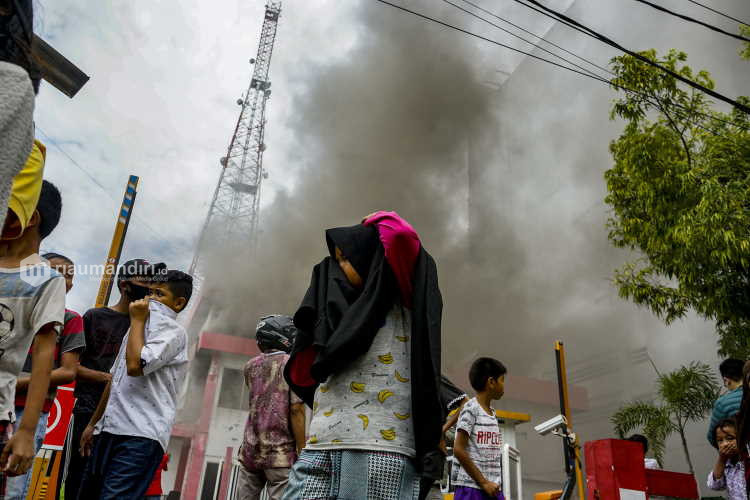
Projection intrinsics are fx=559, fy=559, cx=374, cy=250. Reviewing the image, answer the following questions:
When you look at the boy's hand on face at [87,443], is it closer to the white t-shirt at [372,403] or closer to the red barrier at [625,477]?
the white t-shirt at [372,403]

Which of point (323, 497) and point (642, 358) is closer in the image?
point (323, 497)

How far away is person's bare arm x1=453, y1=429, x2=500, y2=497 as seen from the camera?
7.95ft

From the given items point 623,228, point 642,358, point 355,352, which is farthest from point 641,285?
point 642,358

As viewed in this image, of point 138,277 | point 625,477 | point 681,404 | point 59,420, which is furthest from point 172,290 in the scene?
point 681,404

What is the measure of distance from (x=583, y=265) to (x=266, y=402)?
14236mm

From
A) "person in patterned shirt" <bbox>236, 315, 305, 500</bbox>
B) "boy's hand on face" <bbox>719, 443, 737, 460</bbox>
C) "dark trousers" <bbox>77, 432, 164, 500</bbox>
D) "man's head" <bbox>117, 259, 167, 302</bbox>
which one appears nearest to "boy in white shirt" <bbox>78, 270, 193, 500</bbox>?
"dark trousers" <bbox>77, 432, 164, 500</bbox>

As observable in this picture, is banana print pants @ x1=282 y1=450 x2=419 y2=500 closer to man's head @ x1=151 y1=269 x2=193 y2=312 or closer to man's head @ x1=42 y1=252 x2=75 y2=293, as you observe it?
man's head @ x1=151 y1=269 x2=193 y2=312

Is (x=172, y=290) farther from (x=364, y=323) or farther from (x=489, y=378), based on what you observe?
(x=489, y=378)

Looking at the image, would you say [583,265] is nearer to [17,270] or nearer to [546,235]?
[546,235]

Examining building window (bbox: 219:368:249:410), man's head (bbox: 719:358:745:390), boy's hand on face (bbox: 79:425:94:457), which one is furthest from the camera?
building window (bbox: 219:368:249:410)

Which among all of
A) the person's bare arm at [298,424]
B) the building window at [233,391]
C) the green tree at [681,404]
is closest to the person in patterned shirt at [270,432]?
the person's bare arm at [298,424]

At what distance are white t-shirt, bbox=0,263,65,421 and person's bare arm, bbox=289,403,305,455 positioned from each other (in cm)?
146

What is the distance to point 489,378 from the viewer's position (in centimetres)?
276

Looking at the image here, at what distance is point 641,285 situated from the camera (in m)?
6.65
